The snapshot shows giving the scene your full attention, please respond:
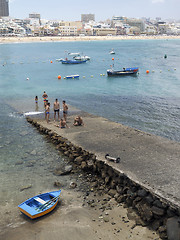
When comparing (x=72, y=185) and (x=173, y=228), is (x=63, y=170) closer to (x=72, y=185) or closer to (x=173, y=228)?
(x=72, y=185)

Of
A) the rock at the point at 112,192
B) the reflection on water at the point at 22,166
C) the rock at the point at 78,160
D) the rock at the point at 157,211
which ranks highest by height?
the rock at the point at 157,211

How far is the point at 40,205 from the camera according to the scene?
40.0 ft

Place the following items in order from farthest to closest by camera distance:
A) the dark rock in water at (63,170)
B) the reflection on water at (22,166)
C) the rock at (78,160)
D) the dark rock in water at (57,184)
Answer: the rock at (78,160), the dark rock in water at (63,170), the dark rock in water at (57,184), the reflection on water at (22,166)

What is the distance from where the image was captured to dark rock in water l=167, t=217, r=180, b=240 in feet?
31.8

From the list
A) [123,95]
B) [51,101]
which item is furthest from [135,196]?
[123,95]

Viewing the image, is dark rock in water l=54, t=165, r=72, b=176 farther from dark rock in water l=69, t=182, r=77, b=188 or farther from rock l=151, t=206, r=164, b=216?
rock l=151, t=206, r=164, b=216

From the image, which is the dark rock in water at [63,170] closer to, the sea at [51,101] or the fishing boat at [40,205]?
the sea at [51,101]

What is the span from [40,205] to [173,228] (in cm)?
563

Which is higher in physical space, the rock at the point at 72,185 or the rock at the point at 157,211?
the rock at the point at 157,211

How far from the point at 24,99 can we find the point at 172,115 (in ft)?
55.6

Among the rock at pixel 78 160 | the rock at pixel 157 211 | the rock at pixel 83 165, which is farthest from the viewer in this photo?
the rock at pixel 78 160

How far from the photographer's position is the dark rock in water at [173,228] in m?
9.69

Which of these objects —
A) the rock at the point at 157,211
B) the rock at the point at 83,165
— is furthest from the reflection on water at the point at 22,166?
the rock at the point at 157,211

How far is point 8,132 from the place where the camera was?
2212cm
